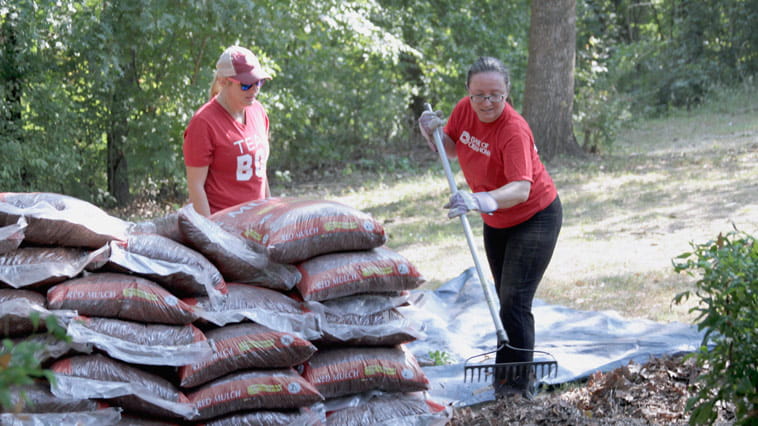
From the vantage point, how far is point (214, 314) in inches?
130

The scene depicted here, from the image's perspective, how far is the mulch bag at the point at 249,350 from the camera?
3213mm

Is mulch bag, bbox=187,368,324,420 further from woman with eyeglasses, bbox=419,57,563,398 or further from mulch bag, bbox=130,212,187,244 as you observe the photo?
woman with eyeglasses, bbox=419,57,563,398

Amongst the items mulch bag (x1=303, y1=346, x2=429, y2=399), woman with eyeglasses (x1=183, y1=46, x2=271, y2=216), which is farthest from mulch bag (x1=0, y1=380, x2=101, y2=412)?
woman with eyeglasses (x1=183, y1=46, x2=271, y2=216)

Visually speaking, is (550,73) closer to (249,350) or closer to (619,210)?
(619,210)

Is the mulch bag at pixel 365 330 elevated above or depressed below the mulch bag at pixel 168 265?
below

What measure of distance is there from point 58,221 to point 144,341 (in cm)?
61

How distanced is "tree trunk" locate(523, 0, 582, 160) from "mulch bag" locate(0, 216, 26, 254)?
10.7 meters

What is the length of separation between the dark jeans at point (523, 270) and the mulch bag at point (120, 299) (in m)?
1.76

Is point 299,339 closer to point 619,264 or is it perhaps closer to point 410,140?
point 619,264

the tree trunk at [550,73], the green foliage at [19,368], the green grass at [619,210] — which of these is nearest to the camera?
the green foliage at [19,368]

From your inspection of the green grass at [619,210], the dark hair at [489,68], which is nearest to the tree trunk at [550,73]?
the green grass at [619,210]

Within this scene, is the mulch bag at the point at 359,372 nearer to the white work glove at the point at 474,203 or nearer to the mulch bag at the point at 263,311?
the mulch bag at the point at 263,311

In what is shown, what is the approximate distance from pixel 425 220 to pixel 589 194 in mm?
2511

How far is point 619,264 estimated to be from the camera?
23.7 feet
